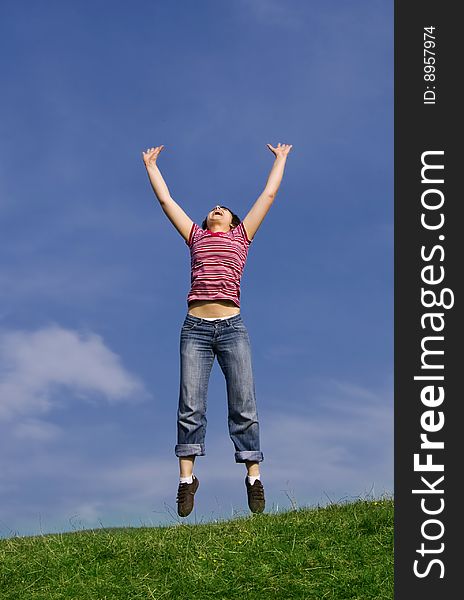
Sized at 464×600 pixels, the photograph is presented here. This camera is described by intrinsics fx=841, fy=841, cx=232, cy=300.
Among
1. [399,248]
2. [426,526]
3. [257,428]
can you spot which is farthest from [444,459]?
[257,428]

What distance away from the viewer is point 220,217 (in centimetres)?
1111

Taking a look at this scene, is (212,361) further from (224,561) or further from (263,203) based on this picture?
(224,561)

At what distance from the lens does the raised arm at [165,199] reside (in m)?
11.1

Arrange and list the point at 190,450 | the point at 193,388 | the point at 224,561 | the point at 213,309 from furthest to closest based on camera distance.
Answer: the point at 213,309
the point at 193,388
the point at 190,450
the point at 224,561

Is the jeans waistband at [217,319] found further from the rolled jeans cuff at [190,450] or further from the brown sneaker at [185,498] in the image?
the brown sneaker at [185,498]

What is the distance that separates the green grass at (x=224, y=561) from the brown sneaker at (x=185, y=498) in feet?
0.93

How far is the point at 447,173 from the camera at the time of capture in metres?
8.68

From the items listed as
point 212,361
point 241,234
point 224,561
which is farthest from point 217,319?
point 224,561

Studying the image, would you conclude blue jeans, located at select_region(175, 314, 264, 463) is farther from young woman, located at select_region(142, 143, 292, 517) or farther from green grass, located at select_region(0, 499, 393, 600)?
green grass, located at select_region(0, 499, 393, 600)

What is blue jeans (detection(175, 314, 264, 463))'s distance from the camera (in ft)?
33.7

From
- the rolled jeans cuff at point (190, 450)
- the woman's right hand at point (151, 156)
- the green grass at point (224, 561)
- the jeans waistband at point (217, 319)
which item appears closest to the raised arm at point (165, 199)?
the woman's right hand at point (151, 156)

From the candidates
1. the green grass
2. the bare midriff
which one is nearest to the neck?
the bare midriff

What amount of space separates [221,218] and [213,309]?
1.37 m

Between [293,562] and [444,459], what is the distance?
180cm
